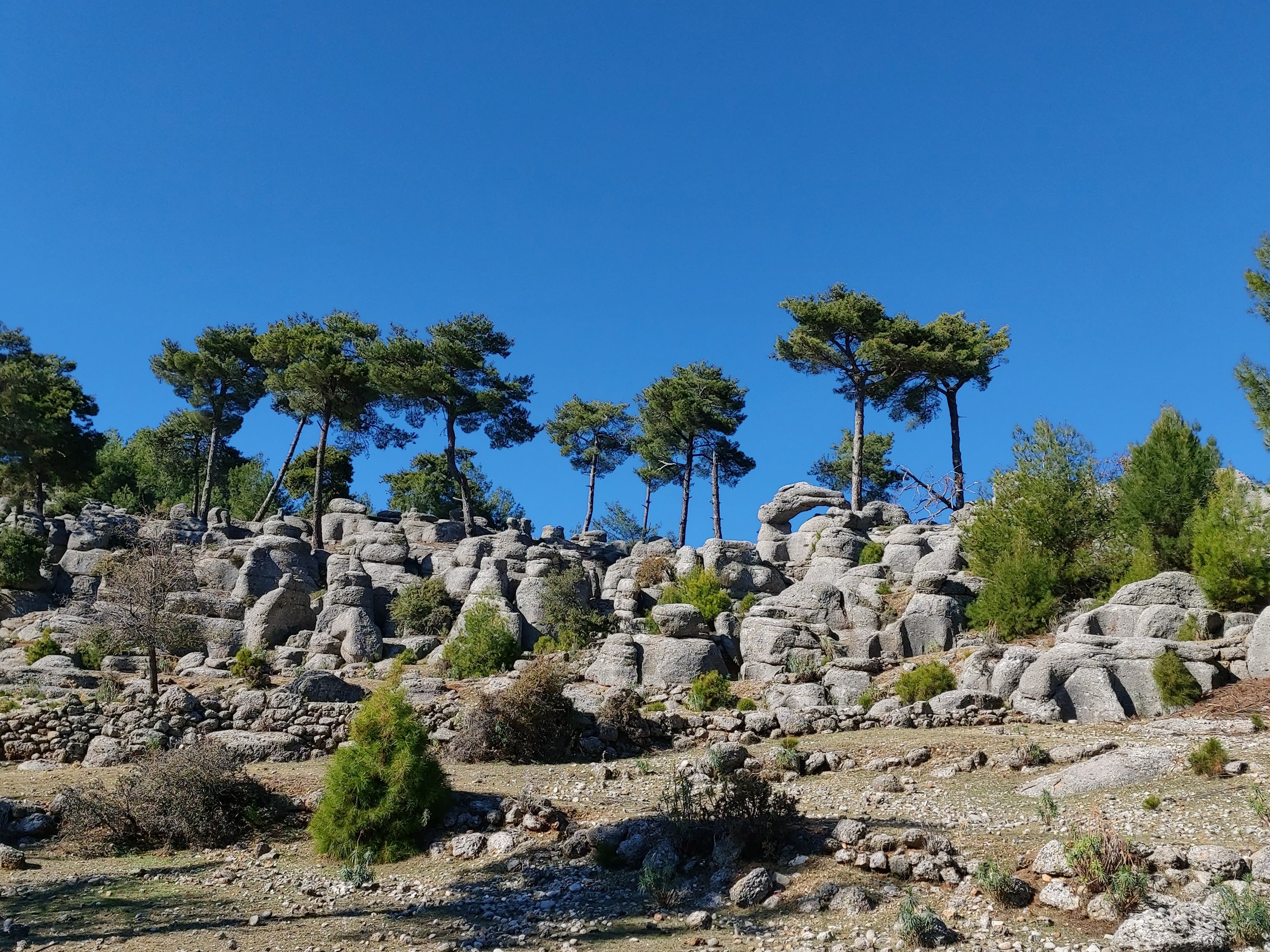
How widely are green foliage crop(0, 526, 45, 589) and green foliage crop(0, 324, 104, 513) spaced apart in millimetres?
10761

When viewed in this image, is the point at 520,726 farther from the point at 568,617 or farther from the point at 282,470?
the point at 282,470

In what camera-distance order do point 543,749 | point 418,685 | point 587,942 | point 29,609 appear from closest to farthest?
1. point 587,942
2. point 543,749
3. point 418,685
4. point 29,609

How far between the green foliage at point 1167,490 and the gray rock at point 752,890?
19997mm

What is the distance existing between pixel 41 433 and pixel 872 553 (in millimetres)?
40548

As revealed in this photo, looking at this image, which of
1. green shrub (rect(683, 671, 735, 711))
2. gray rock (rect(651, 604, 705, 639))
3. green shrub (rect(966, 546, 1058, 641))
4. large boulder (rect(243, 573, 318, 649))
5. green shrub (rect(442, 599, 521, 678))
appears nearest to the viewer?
green shrub (rect(683, 671, 735, 711))

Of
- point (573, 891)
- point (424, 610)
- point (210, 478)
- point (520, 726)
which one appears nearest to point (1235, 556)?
point (520, 726)

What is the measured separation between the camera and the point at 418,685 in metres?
22.7

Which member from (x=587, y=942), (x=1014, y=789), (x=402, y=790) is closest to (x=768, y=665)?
A: (x=1014, y=789)

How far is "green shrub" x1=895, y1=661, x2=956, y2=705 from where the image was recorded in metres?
21.1

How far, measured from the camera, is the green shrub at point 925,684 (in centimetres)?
2114

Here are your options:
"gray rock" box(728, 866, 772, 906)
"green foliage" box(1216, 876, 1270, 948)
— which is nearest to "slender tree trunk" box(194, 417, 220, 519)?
"gray rock" box(728, 866, 772, 906)

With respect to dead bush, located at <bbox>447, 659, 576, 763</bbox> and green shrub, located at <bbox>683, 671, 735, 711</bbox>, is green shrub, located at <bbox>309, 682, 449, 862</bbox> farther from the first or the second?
green shrub, located at <bbox>683, 671, 735, 711</bbox>

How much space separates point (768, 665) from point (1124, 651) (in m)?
9.55

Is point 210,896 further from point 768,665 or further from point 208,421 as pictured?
point 208,421
